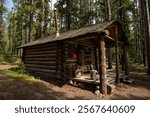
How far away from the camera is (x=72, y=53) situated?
52.3 feet

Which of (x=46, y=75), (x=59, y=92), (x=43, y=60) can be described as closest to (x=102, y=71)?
(x=59, y=92)

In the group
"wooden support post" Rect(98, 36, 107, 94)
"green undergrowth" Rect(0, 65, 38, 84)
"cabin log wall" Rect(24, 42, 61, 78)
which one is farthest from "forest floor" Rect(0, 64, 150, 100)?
"cabin log wall" Rect(24, 42, 61, 78)

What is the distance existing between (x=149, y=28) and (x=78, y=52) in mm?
7928

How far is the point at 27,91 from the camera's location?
35.3 ft

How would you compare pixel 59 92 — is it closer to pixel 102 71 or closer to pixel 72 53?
Answer: pixel 102 71

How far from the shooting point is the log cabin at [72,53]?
13.6m

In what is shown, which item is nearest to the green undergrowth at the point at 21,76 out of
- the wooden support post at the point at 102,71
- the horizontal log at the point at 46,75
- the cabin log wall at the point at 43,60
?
the horizontal log at the point at 46,75

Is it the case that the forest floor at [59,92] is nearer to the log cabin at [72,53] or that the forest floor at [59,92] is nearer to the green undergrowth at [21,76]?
the log cabin at [72,53]

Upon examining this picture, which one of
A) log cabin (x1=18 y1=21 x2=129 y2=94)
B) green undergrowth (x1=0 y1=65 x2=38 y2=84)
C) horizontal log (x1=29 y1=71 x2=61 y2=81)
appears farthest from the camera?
horizontal log (x1=29 y1=71 x2=61 y2=81)

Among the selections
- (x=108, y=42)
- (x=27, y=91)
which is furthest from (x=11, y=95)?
(x=108, y=42)

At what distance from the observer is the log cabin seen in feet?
44.5

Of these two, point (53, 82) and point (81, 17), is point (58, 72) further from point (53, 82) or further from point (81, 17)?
point (81, 17)

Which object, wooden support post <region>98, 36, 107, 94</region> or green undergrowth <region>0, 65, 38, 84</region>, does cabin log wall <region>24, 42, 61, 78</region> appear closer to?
green undergrowth <region>0, 65, 38, 84</region>

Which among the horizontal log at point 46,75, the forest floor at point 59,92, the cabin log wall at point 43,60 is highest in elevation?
the cabin log wall at point 43,60
